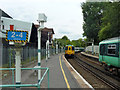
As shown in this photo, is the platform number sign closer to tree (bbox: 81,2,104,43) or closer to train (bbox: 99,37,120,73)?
train (bbox: 99,37,120,73)

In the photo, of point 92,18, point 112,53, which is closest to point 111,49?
point 112,53

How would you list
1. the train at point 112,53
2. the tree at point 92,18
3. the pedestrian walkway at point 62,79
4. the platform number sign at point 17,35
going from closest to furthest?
the platform number sign at point 17,35 → the pedestrian walkway at point 62,79 → the train at point 112,53 → the tree at point 92,18

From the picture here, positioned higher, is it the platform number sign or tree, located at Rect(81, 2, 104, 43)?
tree, located at Rect(81, 2, 104, 43)

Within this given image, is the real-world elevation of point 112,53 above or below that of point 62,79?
above

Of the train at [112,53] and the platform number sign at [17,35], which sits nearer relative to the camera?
the platform number sign at [17,35]

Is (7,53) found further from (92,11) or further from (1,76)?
(92,11)

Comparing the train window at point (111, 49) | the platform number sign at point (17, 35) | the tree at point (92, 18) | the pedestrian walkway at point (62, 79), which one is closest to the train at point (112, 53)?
the train window at point (111, 49)

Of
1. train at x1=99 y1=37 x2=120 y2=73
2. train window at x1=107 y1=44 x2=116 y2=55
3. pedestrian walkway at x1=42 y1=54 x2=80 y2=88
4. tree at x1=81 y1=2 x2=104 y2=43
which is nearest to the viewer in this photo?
pedestrian walkway at x1=42 y1=54 x2=80 y2=88

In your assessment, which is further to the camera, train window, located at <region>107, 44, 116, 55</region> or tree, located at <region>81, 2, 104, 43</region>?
tree, located at <region>81, 2, 104, 43</region>

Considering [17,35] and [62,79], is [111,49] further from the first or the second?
[17,35]

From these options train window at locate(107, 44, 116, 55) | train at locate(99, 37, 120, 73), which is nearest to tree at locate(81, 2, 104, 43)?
train at locate(99, 37, 120, 73)

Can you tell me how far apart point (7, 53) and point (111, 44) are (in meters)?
9.00

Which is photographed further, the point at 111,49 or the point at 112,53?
the point at 111,49

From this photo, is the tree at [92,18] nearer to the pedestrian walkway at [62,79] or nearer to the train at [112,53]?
the train at [112,53]
